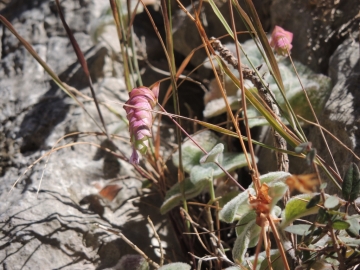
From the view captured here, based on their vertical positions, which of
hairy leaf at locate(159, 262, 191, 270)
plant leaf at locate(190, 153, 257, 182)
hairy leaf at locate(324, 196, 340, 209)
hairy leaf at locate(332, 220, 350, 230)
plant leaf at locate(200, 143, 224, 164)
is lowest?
hairy leaf at locate(159, 262, 191, 270)

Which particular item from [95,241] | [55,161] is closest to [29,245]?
[95,241]

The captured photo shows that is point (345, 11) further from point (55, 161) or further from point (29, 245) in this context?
point (29, 245)

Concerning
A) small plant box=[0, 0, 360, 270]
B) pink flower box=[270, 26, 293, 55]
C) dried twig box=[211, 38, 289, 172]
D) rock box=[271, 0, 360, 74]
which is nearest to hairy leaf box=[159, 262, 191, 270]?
small plant box=[0, 0, 360, 270]

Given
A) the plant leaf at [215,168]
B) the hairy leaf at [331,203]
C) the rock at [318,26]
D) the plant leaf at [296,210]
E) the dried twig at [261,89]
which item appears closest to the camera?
the hairy leaf at [331,203]

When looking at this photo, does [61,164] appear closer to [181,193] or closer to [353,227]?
[181,193]

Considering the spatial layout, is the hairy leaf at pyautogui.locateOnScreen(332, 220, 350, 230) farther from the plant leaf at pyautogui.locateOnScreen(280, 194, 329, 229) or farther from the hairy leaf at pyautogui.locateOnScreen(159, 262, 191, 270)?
the hairy leaf at pyautogui.locateOnScreen(159, 262, 191, 270)

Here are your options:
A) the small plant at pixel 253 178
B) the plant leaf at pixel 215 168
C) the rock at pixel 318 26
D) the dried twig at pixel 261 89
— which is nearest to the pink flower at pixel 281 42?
the small plant at pixel 253 178

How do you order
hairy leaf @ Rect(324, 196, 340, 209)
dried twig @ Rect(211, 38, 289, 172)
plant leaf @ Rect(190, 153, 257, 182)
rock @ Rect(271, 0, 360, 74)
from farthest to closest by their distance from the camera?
rock @ Rect(271, 0, 360, 74), plant leaf @ Rect(190, 153, 257, 182), dried twig @ Rect(211, 38, 289, 172), hairy leaf @ Rect(324, 196, 340, 209)

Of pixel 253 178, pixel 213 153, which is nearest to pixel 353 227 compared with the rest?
pixel 253 178

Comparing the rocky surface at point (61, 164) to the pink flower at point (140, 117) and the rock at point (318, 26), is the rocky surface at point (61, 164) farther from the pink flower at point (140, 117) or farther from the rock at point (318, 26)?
the rock at point (318, 26)
